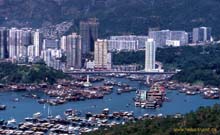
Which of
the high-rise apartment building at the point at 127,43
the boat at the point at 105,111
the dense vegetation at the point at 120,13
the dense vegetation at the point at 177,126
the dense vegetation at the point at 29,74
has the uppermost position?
the dense vegetation at the point at 120,13

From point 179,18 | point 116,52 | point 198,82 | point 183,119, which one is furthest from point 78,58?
point 183,119

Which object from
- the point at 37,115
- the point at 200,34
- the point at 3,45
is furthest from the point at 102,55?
the point at 37,115

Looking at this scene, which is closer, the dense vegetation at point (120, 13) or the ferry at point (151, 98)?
the ferry at point (151, 98)

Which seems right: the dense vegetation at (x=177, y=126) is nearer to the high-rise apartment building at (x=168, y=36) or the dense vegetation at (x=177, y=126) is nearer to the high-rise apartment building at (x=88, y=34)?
the high-rise apartment building at (x=88, y=34)

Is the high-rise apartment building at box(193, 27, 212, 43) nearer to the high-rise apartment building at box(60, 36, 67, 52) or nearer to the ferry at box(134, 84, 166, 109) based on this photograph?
the high-rise apartment building at box(60, 36, 67, 52)

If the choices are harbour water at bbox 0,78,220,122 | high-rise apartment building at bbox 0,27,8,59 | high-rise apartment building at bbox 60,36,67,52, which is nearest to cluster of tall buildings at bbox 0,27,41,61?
high-rise apartment building at bbox 0,27,8,59

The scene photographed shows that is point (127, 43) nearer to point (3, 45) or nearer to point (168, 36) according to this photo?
point (168, 36)

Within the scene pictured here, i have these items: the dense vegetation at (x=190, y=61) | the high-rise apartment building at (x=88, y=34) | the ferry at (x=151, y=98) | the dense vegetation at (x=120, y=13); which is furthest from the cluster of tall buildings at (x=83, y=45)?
the ferry at (x=151, y=98)
